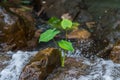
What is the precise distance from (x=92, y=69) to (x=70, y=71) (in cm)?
28

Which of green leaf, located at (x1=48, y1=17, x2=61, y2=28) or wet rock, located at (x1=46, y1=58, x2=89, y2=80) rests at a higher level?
green leaf, located at (x1=48, y1=17, x2=61, y2=28)

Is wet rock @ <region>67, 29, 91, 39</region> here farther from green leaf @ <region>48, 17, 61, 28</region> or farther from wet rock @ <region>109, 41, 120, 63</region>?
wet rock @ <region>109, 41, 120, 63</region>

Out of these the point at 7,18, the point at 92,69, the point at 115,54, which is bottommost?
the point at 92,69

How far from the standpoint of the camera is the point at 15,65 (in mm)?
3791

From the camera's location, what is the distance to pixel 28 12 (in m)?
5.56

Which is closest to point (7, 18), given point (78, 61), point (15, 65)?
point (15, 65)

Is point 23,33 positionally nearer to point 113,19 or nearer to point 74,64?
point 74,64

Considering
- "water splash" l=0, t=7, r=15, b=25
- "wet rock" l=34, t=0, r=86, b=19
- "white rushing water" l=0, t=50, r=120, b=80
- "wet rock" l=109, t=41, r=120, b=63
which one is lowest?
"white rushing water" l=0, t=50, r=120, b=80

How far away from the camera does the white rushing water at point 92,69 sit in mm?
3455

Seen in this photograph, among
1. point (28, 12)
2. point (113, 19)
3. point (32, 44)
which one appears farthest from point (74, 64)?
point (28, 12)

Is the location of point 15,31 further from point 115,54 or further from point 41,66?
point 115,54

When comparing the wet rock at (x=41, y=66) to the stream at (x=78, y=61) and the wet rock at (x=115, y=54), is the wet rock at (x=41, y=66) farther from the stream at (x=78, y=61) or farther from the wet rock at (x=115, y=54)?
the wet rock at (x=115, y=54)

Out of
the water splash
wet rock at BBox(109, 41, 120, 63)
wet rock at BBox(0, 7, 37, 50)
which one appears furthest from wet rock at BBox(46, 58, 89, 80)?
the water splash

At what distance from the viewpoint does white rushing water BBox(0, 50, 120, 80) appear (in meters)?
3.46
